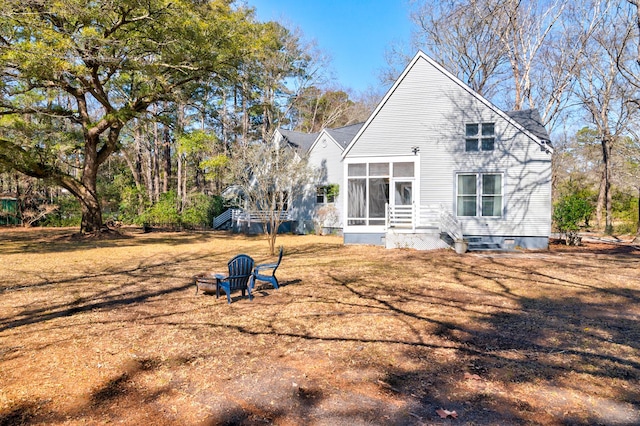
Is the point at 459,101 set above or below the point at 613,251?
above

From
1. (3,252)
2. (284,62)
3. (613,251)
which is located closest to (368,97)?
(284,62)

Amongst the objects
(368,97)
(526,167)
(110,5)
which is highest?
(368,97)

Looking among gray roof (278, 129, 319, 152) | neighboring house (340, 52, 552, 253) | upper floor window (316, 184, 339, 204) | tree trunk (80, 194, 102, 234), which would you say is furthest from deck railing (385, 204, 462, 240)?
tree trunk (80, 194, 102, 234)

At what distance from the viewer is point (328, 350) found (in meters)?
4.64

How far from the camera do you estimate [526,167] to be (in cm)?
1488

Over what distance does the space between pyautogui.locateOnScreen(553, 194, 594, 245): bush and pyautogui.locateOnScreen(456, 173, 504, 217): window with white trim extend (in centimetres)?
260

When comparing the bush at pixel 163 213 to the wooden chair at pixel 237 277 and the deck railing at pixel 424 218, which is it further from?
the wooden chair at pixel 237 277

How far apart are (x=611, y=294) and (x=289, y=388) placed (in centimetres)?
699

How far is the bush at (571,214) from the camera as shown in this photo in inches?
581

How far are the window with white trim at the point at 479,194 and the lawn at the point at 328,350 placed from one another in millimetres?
5858

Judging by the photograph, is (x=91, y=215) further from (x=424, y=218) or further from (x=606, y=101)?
(x=606, y=101)

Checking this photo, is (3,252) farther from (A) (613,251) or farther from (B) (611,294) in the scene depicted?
(A) (613,251)

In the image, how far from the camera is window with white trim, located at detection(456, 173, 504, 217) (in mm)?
15156

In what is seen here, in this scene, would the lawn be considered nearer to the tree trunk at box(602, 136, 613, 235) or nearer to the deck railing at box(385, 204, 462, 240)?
the deck railing at box(385, 204, 462, 240)
